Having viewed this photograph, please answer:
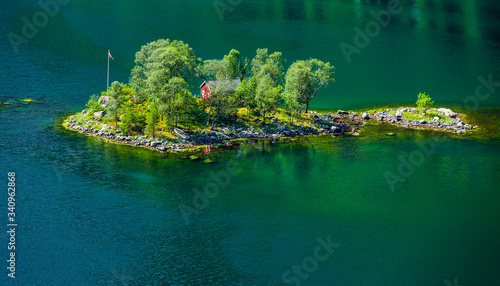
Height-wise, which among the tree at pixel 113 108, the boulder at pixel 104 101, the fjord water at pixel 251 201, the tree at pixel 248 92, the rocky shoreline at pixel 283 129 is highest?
the tree at pixel 248 92

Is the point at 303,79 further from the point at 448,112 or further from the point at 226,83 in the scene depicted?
the point at 448,112

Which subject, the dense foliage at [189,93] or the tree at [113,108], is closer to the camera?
the dense foliage at [189,93]

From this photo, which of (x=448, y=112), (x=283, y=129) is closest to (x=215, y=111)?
(x=283, y=129)

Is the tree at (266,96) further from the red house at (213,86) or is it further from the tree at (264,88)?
the red house at (213,86)

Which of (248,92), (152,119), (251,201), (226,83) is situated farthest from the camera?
(248,92)

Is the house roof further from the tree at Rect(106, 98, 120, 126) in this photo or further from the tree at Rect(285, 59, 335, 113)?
the tree at Rect(106, 98, 120, 126)

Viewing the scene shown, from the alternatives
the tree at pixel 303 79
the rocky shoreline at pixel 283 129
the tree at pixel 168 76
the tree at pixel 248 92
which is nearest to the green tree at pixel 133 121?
the rocky shoreline at pixel 283 129

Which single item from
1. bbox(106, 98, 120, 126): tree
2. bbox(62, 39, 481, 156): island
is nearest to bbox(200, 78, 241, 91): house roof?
bbox(62, 39, 481, 156): island
